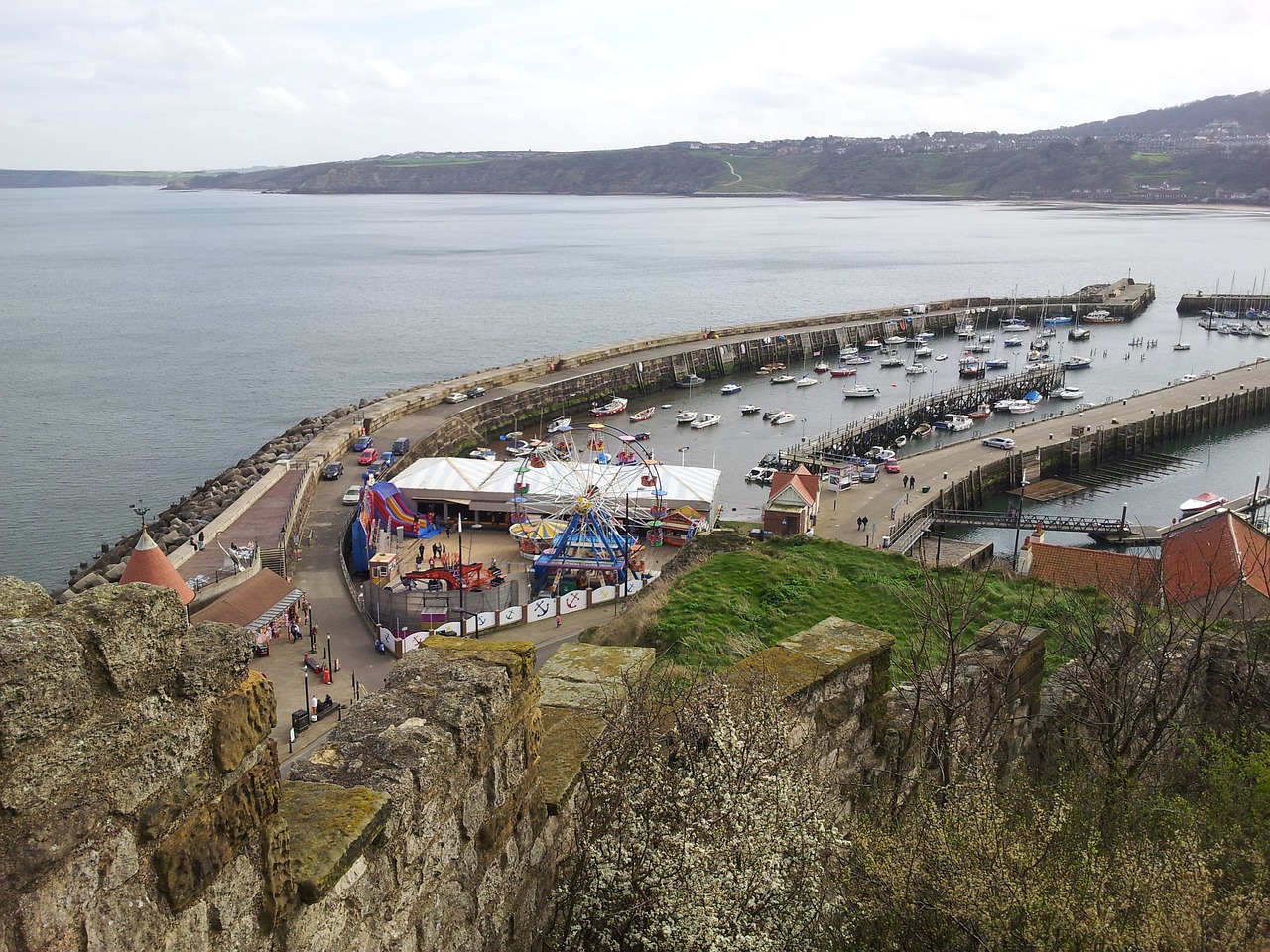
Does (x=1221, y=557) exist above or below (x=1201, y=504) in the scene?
above

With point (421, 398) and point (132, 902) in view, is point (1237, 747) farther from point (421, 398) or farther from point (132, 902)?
point (421, 398)

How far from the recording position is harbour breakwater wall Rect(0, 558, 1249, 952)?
2.75m

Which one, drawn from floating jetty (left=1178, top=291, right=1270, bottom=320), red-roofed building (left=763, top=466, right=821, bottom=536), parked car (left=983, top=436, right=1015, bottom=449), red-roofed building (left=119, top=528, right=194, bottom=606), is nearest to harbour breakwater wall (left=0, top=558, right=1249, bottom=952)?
red-roofed building (left=119, top=528, right=194, bottom=606)

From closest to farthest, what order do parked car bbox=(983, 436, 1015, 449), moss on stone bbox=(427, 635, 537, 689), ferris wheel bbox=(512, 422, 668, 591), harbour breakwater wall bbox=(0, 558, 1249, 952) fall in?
harbour breakwater wall bbox=(0, 558, 1249, 952) < moss on stone bbox=(427, 635, 537, 689) < ferris wheel bbox=(512, 422, 668, 591) < parked car bbox=(983, 436, 1015, 449)

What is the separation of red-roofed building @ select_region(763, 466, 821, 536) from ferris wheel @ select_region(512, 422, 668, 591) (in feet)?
13.3

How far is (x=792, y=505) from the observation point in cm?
3666

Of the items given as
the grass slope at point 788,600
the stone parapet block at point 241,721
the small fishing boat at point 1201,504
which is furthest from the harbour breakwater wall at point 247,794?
the small fishing boat at point 1201,504

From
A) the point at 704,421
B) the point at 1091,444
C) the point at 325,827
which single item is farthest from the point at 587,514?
the point at 1091,444

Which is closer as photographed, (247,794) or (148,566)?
(247,794)

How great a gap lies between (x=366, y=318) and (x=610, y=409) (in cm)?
4421

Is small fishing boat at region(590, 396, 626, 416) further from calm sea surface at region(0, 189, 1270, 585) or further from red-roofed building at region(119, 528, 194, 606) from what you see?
red-roofed building at region(119, 528, 194, 606)

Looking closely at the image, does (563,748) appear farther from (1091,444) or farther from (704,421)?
(704,421)

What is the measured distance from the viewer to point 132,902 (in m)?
2.99

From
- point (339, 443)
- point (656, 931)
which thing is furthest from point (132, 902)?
point (339, 443)
